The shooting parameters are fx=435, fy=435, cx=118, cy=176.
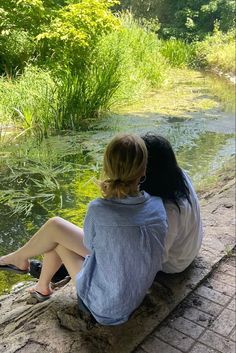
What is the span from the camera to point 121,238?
54.7 inches

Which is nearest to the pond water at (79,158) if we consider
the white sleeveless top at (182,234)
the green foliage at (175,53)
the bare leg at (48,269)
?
the bare leg at (48,269)

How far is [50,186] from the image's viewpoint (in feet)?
11.8

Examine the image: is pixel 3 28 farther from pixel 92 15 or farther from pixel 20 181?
pixel 20 181

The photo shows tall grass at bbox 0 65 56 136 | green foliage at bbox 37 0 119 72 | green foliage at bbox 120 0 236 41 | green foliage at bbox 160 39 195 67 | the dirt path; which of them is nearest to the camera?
the dirt path

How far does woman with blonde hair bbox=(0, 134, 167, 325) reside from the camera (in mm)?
1384

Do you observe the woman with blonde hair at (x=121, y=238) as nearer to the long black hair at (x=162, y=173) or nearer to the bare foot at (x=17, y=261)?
the long black hair at (x=162, y=173)

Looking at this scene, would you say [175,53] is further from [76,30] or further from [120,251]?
[120,251]

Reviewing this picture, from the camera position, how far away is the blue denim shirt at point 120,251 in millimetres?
1394

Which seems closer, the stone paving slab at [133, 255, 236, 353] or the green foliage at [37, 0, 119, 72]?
the stone paving slab at [133, 255, 236, 353]

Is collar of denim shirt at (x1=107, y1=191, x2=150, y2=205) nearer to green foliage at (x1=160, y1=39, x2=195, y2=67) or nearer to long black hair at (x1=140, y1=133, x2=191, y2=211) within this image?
long black hair at (x1=140, y1=133, x2=191, y2=211)

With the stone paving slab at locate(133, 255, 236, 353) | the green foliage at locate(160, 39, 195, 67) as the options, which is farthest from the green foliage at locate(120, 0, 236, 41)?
the stone paving slab at locate(133, 255, 236, 353)

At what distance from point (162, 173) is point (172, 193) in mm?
89

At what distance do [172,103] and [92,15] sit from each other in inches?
79.5

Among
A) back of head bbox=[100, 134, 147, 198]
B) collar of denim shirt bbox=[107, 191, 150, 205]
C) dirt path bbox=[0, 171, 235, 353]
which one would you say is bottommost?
dirt path bbox=[0, 171, 235, 353]
